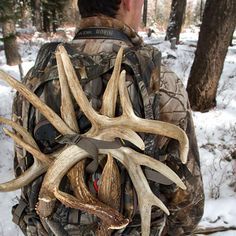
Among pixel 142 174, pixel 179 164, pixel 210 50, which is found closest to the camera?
pixel 142 174

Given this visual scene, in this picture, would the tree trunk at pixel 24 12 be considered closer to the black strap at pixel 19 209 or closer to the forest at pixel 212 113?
the forest at pixel 212 113

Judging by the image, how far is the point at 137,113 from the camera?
5.07 ft

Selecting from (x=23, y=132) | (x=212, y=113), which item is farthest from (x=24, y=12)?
(x=23, y=132)

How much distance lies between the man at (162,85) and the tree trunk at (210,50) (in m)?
4.27

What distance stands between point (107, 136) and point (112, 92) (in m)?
0.19

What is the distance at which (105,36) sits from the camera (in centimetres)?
167

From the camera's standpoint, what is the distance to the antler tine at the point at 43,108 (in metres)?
1.55

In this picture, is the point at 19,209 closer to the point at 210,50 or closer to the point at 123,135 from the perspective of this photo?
the point at 123,135

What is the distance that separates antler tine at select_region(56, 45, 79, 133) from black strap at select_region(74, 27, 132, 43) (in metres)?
0.24

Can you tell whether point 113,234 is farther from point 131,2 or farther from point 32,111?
point 131,2

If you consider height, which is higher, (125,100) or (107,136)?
(125,100)

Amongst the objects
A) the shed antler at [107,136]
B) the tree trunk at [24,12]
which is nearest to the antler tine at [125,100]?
the shed antler at [107,136]

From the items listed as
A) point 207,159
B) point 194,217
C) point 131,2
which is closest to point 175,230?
point 194,217

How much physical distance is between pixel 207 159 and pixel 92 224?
12.2 ft
